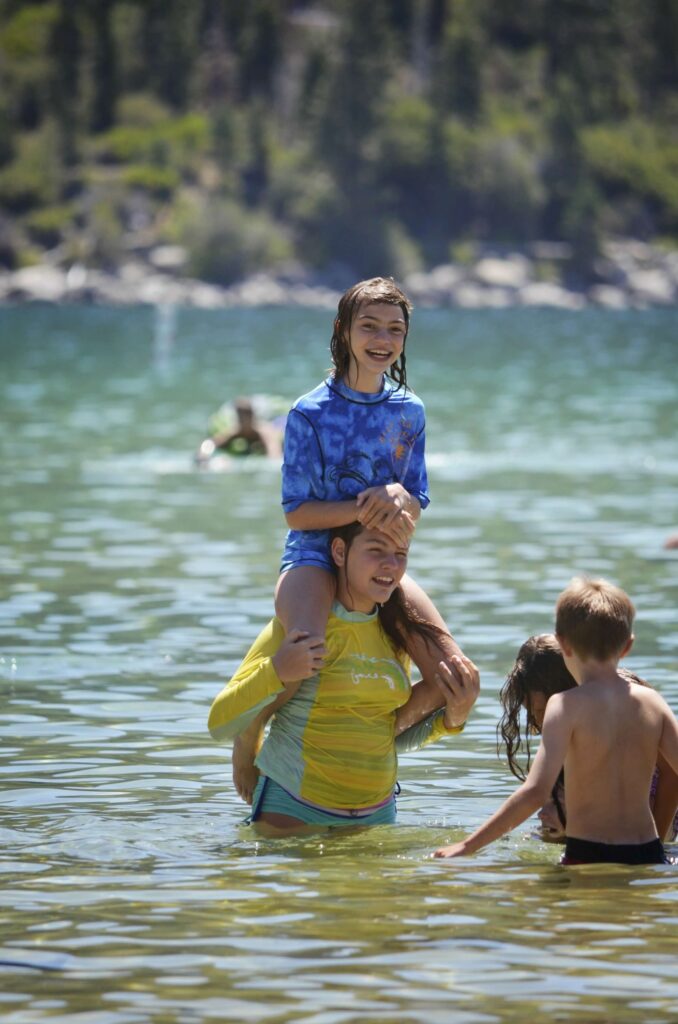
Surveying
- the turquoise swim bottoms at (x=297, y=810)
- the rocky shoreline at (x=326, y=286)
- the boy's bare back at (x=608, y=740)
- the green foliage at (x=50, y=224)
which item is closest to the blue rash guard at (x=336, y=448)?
the turquoise swim bottoms at (x=297, y=810)

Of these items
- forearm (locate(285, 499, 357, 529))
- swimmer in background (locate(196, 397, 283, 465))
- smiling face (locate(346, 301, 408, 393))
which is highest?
swimmer in background (locate(196, 397, 283, 465))

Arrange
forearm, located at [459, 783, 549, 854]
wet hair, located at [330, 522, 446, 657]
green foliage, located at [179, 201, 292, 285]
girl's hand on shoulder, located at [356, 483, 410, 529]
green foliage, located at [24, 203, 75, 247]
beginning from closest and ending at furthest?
forearm, located at [459, 783, 549, 854] < girl's hand on shoulder, located at [356, 483, 410, 529] < wet hair, located at [330, 522, 446, 657] < green foliage, located at [179, 201, 292, 285] < green foliage, located at [24, 203, 75, 247]

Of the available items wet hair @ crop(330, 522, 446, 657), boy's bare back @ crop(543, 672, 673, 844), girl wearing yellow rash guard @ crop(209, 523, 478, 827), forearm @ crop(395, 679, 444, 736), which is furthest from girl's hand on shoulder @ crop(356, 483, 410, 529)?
boy's bare back @ crop(543, 672, 673, 844)

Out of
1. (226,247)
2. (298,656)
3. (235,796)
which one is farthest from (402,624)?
(226,247)

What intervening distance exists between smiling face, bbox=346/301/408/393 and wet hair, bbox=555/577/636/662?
123 centimetres

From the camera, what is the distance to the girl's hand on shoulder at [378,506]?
23.7 feet

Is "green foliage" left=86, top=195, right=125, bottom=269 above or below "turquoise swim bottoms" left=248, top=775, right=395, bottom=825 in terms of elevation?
above

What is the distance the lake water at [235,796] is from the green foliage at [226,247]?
6010 inches

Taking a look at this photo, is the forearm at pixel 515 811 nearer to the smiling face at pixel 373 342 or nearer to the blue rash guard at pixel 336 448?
the blue rash guard at pixel 336 448

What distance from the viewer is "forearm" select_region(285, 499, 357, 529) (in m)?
7.29

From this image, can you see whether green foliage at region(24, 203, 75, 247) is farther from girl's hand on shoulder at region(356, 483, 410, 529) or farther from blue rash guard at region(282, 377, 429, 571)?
girl's hand on shoulder at region(356, 483, 410, 529)

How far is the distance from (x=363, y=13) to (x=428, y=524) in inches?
7249

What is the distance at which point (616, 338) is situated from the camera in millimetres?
103312

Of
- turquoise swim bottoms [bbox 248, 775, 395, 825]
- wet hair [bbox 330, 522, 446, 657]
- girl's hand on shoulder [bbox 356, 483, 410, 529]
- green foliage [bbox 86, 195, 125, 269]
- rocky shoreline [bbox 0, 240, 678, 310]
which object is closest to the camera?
girl's hand on shoulder [bbox 356, 483, 410, 529]
